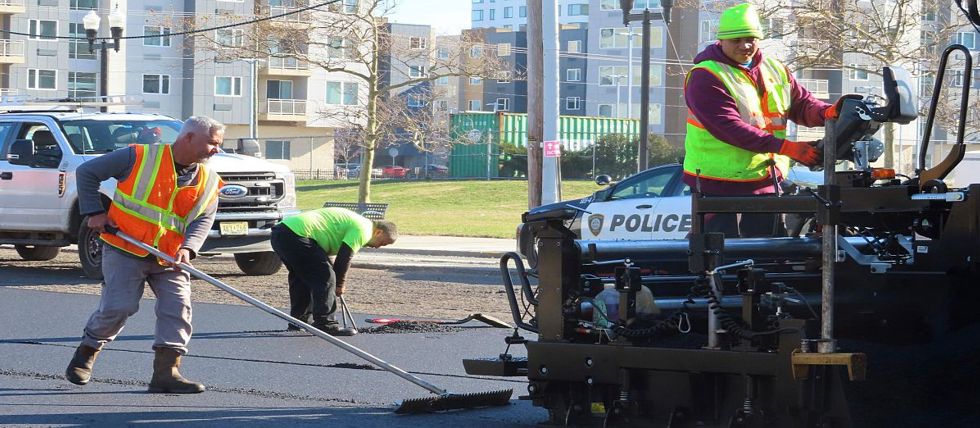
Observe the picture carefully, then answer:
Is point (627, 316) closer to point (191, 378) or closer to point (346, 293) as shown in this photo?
point (191, 378)

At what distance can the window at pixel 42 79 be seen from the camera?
60188mm

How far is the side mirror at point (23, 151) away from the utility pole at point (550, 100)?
8042 mm

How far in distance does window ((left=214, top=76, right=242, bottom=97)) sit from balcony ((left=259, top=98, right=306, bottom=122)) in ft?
5.18

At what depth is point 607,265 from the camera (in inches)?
230

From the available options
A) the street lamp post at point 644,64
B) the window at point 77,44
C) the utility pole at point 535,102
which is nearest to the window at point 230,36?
the utility pole at point 535,102

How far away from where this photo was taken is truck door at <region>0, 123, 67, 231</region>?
1515 centimetres

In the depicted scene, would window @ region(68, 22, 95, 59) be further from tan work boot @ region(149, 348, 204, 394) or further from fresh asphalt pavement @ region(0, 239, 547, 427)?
tan work boot @ region(149, 348, 204, 394)

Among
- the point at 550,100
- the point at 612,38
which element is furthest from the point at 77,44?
the point at 550,100

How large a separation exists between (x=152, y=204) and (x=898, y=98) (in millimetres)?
4208

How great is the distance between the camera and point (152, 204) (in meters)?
7.37

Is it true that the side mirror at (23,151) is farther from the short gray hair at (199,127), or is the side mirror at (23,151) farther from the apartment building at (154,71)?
the apartment building at (154,71)

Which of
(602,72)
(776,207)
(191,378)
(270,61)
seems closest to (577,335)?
(776,207)

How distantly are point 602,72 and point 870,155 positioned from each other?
209 ft

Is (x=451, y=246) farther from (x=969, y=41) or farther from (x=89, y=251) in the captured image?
(x=969, y=41)
